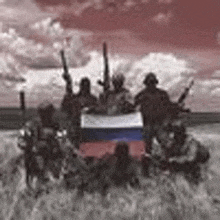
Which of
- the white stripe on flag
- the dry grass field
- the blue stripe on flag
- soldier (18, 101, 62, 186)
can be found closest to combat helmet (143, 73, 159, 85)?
the white stripe on flag

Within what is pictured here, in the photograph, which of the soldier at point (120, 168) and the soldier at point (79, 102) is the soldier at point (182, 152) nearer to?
the soldier at point (120, 168)

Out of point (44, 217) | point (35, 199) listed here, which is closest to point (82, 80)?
point (35, 199)

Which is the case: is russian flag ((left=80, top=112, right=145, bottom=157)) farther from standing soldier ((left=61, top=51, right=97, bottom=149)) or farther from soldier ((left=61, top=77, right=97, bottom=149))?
soldier ((left=61, top=77, right=97, bottom=149))

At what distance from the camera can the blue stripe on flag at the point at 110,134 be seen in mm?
→ 12039

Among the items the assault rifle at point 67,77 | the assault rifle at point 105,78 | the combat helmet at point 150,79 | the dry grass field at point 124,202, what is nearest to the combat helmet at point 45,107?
the dry grass field at point 124,202

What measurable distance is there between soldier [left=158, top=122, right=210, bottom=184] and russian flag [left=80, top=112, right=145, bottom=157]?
2.51ft

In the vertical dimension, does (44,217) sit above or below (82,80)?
below

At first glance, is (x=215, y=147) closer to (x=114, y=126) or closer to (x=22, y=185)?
(x=114, y=126)

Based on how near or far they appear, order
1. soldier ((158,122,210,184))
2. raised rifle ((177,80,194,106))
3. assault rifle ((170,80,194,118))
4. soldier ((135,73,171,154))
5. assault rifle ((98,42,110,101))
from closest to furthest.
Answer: soldier ((158,122,210,184)) < soldier ((135,73,171,154)) < assault rifle ((170,80,194,118)) < raised rifle ((177,80,194,106)) < assault rifle ((98,42,110,101))

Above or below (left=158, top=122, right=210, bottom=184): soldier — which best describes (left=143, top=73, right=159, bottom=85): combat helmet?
above

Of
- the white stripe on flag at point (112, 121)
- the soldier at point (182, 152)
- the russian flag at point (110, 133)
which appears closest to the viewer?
the soldier at point (182, 152)

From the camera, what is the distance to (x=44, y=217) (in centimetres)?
935

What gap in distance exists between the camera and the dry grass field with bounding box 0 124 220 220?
368 inches

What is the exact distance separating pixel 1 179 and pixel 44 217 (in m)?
3.30
